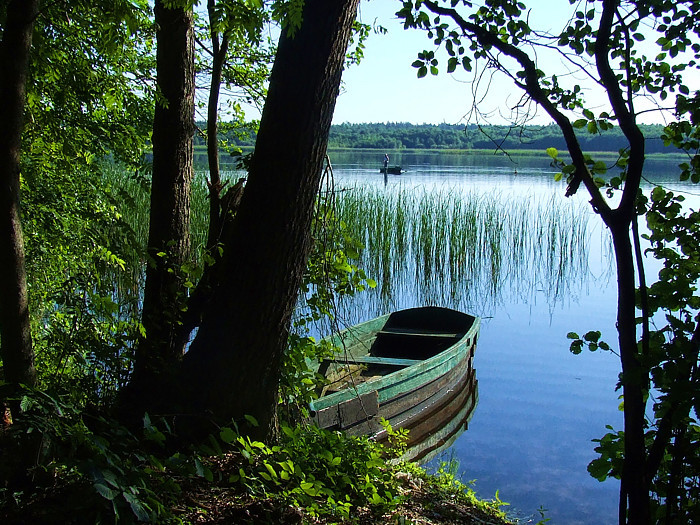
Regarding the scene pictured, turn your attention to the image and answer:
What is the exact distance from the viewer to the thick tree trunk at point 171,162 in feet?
12.6

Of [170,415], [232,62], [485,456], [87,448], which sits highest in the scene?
[232,62]

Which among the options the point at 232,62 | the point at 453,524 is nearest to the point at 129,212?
the point at 232,62

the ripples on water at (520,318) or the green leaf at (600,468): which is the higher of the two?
the green leaf at (600,468)

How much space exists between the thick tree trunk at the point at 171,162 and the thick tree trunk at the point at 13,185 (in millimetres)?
1185

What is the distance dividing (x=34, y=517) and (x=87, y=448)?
244 mm

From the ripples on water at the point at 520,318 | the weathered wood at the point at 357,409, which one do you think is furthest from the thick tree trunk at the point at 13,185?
the ripples on water at the point at 520,318

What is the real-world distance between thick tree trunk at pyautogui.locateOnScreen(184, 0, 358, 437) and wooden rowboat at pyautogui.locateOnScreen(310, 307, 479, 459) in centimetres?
142

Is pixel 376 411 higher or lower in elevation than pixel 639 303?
lower

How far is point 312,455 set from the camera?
10.2ft

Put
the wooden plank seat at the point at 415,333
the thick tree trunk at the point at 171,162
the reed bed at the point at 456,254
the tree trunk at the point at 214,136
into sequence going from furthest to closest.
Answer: the reed bed at the point at 456,254 → the wooden plank seat at the point at 415,333 → the tree trunk at the point at 214,136 → the thick tree trunk at the point at 171,162

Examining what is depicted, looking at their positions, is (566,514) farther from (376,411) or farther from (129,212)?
(129,212)

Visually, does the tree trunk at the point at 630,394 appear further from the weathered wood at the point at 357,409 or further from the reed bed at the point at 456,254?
the reed bed at the point at 456,254

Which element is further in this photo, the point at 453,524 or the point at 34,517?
the point at 453,524

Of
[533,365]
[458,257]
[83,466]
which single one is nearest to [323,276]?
[83,466]
